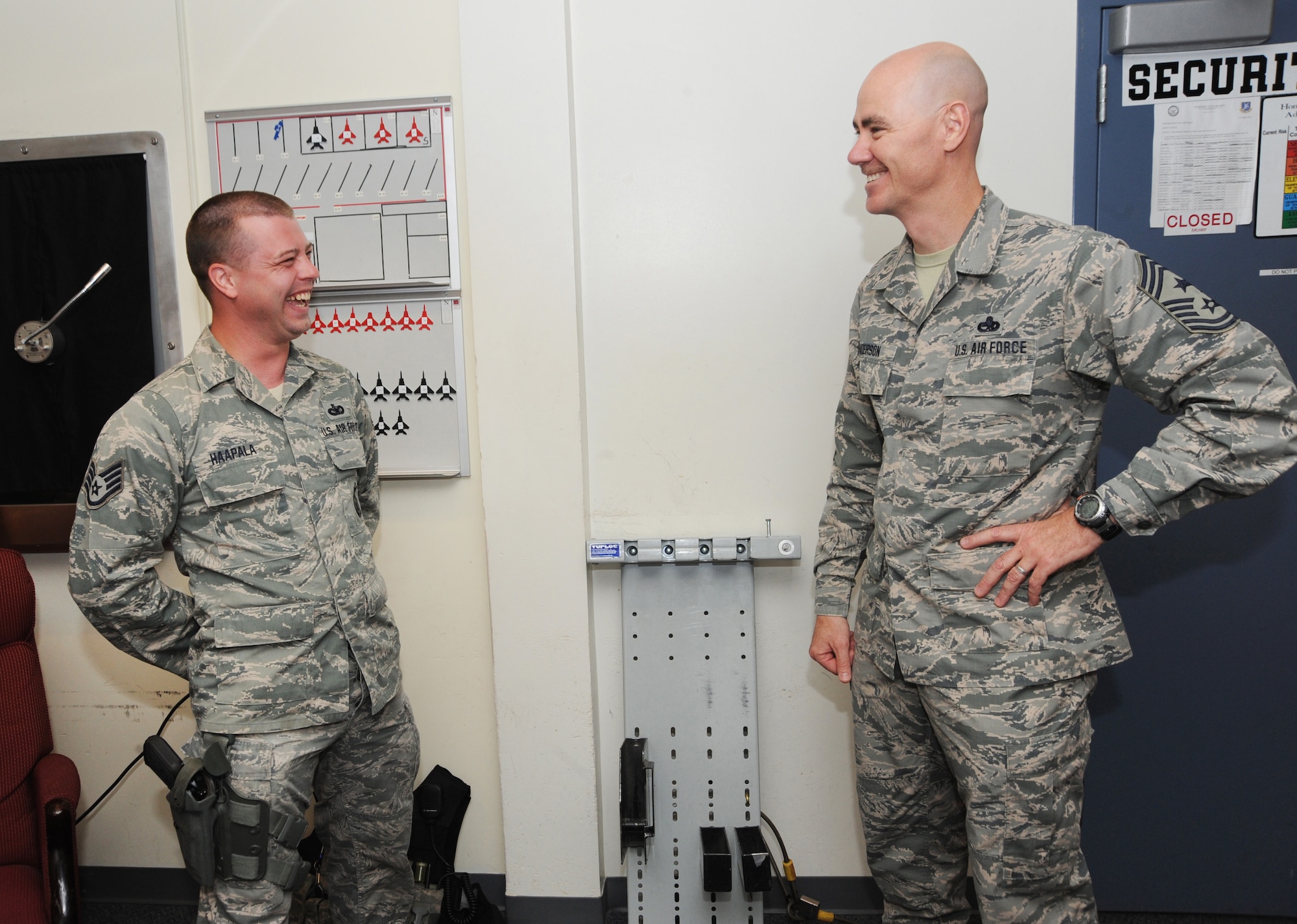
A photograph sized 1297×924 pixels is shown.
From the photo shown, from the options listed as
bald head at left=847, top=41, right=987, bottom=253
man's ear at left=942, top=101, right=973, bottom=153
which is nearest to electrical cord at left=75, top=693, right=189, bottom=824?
bald head at left=847, top=41, right=987, bottom=253

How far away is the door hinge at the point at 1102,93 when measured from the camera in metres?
1.88

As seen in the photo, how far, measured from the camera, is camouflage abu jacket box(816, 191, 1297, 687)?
4.06 feet

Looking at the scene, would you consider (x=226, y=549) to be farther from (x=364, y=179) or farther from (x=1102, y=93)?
(x=1102, y=93)

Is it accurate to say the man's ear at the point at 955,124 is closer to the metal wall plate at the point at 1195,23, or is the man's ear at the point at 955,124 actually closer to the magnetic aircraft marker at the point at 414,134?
the metal wall plate at the point at 1195,23

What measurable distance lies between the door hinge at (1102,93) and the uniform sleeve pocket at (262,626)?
2147 millimetres

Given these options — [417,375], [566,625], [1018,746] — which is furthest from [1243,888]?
[417,375]

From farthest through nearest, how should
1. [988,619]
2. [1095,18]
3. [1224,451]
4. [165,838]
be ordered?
[165,838]
[1095,18]
[988,619]
[1224,451]

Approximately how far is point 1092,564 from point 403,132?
1.88m

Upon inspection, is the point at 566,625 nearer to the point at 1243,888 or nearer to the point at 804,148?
the point at 804,148

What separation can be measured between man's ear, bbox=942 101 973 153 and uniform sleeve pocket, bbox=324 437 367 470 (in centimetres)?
134

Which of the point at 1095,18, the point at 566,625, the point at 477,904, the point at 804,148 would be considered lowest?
the point at 477,904

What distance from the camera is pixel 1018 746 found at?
4.32 ft

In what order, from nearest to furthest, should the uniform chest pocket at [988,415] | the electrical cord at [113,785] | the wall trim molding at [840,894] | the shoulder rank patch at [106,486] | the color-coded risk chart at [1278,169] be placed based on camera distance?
the uniform chest pocket at [988,415] → the shoulder rank patch at [106,486] → the color-coded risk chart at [1278,169] → the wall trim molding at [840,894] → the electrical cord at [113,785]

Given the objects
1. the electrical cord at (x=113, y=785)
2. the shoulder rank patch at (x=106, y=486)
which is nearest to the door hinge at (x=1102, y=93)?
the shoulder rank patch at (x=106, y=486)
